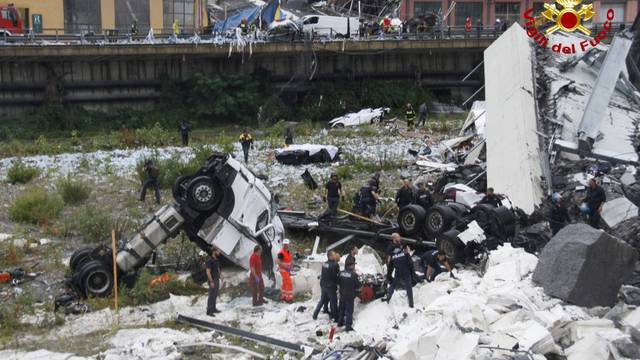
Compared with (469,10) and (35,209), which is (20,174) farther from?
(469,10)

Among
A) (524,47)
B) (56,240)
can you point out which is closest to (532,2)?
(524,47)

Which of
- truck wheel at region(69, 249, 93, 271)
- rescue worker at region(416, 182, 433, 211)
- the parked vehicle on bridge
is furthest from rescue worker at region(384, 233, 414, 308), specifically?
the parked vehicle on bridge

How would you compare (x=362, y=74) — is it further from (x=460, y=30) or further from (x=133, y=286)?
(x=133, y=286)

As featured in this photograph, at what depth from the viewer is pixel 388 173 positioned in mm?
21031

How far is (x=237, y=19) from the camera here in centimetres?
3347

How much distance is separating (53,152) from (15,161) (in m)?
2.10

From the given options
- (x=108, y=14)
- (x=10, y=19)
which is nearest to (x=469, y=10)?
(x=108, y=14)

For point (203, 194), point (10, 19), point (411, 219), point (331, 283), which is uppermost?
point (10, 19)

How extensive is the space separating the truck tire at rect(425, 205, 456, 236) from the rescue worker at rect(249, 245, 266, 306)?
330 centimetres

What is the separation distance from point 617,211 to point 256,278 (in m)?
6.18

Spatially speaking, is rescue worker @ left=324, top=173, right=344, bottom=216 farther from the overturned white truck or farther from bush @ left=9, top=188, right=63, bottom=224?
bush @ left=9, top=188, right=63, bottom=224

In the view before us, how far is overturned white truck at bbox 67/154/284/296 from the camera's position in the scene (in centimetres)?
1348

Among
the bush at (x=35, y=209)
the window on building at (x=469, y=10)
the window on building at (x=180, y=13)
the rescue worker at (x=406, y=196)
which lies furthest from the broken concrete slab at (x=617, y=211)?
the window on building at (x=469, y=10)

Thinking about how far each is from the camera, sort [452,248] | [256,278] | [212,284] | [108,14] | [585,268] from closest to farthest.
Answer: [585,268] < [212,284] < [256,278] < [452,248] < [108,14]
